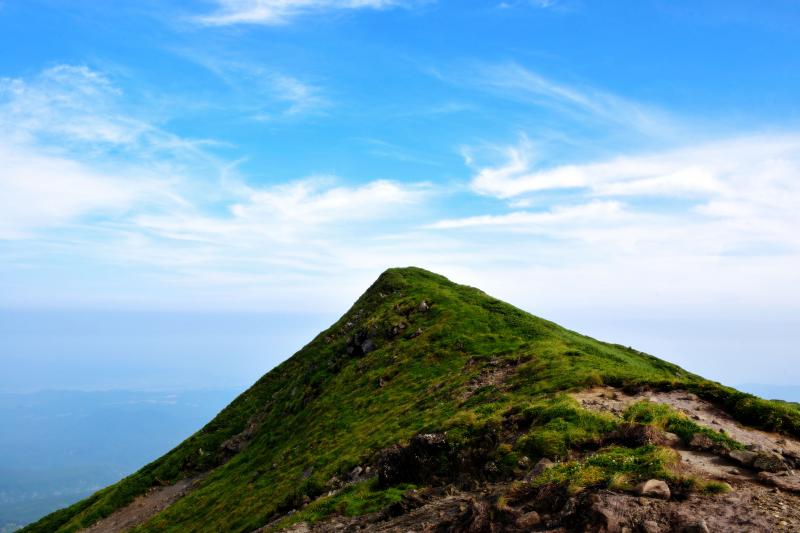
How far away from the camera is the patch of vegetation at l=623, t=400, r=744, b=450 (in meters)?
18.7

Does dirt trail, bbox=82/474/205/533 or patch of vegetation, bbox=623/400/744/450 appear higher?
patch of vegetation, bbox=623/400/744/450

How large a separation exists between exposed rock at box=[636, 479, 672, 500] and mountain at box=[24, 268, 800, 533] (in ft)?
0.12

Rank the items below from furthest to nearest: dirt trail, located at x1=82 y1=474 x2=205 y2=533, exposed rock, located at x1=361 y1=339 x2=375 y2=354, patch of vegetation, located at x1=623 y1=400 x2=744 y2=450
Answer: exposed rock, located at x1=361 y1=339 x2=375 y2=354 → dirt trail, located at x1=82 y1=474 x2=205 y2=533 → patch of vegetation, located at x1=623 y1=400 x2=744 y2=450

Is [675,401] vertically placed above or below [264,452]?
above

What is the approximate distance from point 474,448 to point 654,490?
9525 millimetres

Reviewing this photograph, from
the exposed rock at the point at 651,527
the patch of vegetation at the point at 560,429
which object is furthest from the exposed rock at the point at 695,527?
the patch of vegetation at the point at 560,429

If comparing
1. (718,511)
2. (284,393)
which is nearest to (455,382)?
(718,511)

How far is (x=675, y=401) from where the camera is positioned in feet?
83.6

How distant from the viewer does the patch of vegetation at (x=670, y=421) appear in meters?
18.7

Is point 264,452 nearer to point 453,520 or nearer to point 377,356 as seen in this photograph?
point 377,356

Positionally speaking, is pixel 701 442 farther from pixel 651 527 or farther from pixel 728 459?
pixel 651 527

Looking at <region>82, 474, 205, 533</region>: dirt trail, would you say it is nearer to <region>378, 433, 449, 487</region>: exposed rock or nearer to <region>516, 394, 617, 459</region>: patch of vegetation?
<region>378, 433, 449, 487</region>: exposed rock

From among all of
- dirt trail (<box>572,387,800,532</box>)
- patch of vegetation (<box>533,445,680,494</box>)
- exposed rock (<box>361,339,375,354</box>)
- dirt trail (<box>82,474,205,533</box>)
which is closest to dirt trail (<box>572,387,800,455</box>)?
dirt trail (<box>572,387,800,532</box>)

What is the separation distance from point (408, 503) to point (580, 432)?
7.80 metres
